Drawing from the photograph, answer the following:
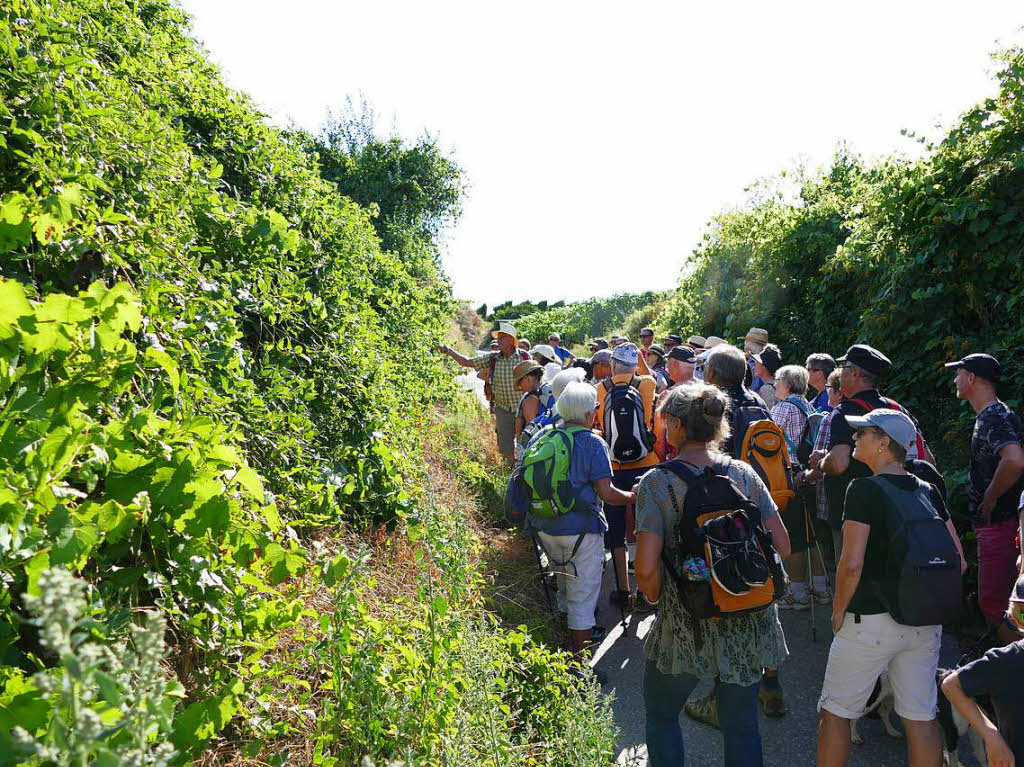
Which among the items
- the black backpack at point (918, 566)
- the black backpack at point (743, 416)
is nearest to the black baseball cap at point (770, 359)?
the black backpack at point (743, 416)

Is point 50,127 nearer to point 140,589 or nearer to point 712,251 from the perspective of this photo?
point 140,589

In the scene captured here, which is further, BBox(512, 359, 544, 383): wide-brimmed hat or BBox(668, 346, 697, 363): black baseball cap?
BBox(512, 359, 544, 383): wide-brimmed hat

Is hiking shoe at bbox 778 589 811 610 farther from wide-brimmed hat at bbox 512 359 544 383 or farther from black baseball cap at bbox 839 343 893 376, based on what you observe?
wide-brimmed hat at bbox 512 359 544 383

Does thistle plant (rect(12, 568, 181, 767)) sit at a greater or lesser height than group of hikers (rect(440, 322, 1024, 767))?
greater

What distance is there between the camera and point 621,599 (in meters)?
5.75

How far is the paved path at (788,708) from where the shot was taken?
12.6 ft

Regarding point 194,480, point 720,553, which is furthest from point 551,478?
point 194,480

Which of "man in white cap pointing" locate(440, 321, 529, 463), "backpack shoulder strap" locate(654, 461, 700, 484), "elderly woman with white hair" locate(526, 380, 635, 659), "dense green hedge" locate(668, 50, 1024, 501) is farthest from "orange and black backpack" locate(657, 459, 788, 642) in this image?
"man in white cap pointing" locate(440, 321, 529, 463)

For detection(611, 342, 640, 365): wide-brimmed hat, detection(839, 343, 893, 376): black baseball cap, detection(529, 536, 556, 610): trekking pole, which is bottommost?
detection(529, 536, 556, 610): trekking pole

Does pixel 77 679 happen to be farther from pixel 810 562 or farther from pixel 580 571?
pixel 810 562

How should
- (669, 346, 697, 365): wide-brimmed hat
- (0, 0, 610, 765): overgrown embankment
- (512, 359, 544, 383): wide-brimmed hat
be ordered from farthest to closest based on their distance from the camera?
(512, 359, 544, 383): wide-brimmed hat, (669, 346, 697, 365): wide-brimmed hat, (0, 0, 610, 765): overgrown embankment

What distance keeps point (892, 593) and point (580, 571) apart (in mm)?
2024

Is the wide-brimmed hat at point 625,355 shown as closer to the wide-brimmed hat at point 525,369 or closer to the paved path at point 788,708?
the wide-brimmed hat at point 525,369

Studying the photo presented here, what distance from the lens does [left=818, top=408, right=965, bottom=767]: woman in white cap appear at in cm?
306
